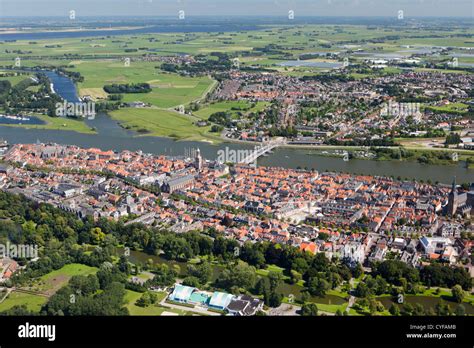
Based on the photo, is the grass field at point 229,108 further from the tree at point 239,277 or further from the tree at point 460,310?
the tree at point 460,310

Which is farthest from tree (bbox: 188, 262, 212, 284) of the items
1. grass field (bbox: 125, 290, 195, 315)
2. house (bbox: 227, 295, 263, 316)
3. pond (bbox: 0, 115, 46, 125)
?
pond (bbox: 0, 115, 46, 125)

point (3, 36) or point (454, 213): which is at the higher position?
point (3, 36)

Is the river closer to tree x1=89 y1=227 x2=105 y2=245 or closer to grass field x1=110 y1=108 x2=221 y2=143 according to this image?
grass field x1=110 y1=108 x2=221 y2=143

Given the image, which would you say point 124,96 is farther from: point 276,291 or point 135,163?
point 276,291

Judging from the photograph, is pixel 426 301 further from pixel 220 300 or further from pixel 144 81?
pixel 144 81

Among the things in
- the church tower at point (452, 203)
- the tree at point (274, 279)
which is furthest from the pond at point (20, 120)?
the church tower at point (452, 203)

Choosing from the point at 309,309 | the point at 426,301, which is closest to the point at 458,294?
the point at 426,301
